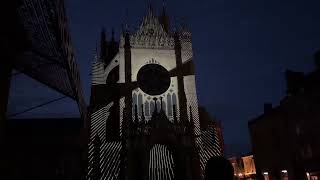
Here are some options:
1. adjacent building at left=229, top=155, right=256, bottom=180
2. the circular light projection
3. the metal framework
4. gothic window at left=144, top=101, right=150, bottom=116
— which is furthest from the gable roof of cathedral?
the metal framework

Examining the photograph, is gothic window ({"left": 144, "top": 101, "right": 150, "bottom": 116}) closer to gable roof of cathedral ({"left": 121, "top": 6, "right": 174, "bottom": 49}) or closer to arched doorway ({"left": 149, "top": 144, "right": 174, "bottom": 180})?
arched doorway ({"left": 149, "top": 144, "right": 174, "bottom": 180})

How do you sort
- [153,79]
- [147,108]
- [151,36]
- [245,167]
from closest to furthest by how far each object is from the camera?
[147,108]
[153,79]
[151,36]
[245,167]

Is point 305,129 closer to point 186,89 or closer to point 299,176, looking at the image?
point 299,176

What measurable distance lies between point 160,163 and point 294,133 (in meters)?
14.1

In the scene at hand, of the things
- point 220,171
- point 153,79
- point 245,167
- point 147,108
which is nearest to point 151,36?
point 153,79

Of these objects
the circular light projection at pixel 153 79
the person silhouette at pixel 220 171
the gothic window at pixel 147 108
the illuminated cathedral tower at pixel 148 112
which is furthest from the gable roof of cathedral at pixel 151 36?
the person silhouette at pixel 220 171

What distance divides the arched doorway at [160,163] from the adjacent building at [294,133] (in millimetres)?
10205

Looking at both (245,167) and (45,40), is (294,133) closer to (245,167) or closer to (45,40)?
(245,167)

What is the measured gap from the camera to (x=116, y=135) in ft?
126

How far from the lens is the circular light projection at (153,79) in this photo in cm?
4047

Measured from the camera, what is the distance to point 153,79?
41.2 m

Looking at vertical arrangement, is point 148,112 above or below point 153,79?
below

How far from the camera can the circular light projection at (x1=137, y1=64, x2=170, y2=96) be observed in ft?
133

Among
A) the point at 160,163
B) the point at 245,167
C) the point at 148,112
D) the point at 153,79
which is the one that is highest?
the point at 153,79
